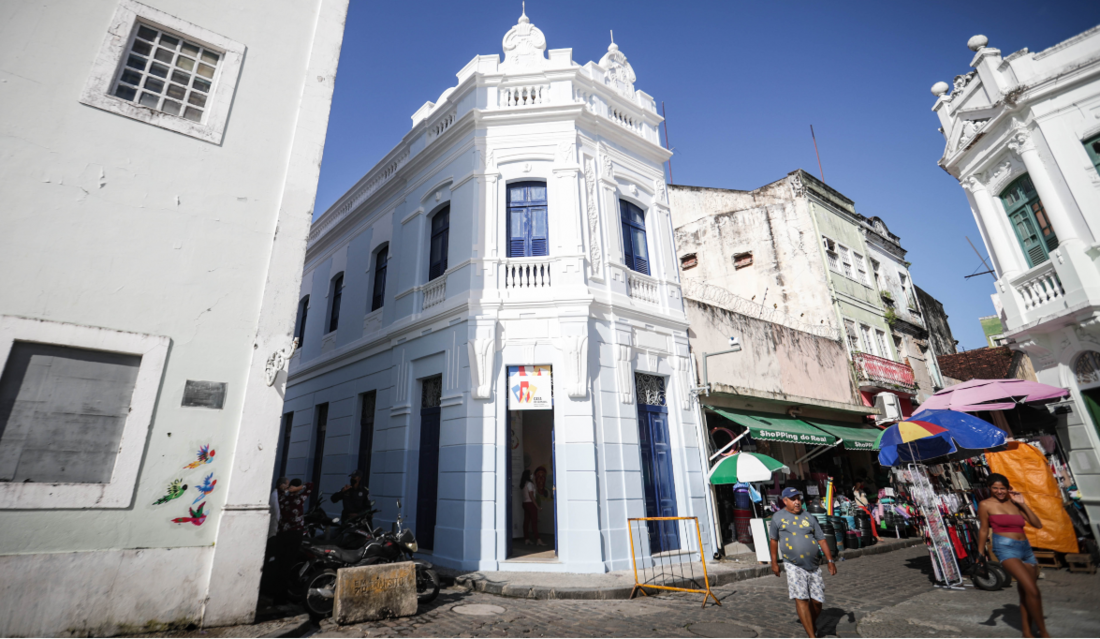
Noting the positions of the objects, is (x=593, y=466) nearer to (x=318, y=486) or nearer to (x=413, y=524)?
(x=413, y=524)

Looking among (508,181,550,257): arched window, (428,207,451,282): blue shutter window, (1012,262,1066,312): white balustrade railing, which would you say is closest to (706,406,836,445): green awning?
(1012,262,1066,312): white balustrade railing

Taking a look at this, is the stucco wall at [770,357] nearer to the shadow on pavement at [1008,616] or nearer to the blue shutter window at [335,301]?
the shadow on pavement at [1008,616]

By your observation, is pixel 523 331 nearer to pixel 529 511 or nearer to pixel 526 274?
pixel 526 274

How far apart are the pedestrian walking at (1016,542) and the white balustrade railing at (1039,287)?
658cm

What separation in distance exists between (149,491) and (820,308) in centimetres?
1917

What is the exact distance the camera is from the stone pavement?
538cm

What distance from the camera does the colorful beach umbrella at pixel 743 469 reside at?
9.47 metres

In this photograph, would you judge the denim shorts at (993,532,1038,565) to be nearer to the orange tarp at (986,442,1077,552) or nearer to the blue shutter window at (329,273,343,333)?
the orange tarp at (986,442,1077,552)

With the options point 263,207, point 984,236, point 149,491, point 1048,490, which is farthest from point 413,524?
point 984,236

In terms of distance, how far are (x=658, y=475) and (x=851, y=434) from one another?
7868 mm

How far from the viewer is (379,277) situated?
14.0m

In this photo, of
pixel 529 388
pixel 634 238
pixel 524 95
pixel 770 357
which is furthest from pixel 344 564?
pixel 770 357

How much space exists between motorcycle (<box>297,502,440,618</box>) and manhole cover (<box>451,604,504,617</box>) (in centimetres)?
40

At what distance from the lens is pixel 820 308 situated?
17781 millimetres
